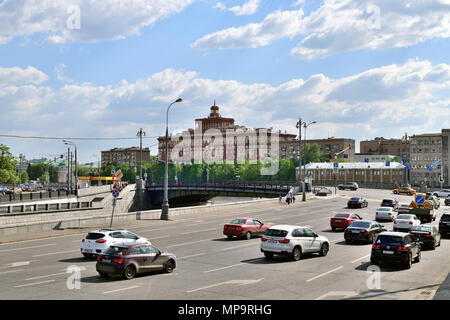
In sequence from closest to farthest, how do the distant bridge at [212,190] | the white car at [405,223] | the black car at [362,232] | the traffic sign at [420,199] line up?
the black car at [362,232] < the traffic sign at [420,199] < the white car at [405,223] < the distant bridge at [212,190]

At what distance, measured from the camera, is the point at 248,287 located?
16.1 meters

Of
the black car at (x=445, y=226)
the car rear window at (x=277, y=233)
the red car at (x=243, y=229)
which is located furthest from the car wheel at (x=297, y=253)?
the black car at (x=445, y=226)

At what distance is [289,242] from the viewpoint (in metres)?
22.1

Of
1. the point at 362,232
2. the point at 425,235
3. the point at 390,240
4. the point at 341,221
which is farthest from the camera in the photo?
the point at 341,221

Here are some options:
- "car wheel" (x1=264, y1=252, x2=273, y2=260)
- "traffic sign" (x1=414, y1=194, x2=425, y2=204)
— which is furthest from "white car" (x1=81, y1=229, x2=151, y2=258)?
"traffic sign" (x1=414, y1=194, x2=425, y2=204)

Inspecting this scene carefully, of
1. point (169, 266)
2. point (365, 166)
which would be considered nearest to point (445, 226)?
point (169, 266)

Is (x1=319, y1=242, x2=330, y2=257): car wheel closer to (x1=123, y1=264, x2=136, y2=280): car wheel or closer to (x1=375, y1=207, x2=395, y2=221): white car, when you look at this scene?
(x1=123, y1=264, x2=136, y2=280): car wheel

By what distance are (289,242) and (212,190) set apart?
75.4 metres

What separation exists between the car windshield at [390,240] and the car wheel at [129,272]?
411 inches

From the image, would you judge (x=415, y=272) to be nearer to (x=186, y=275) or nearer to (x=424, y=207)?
(x=186, y=275)

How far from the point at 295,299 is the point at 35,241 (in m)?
21.3

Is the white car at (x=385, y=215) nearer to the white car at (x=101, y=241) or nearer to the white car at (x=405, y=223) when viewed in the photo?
the white car at (x=405, y=223)

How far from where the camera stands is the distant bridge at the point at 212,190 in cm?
8912

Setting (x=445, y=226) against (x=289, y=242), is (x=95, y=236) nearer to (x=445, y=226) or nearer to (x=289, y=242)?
(x=289, y=242)
